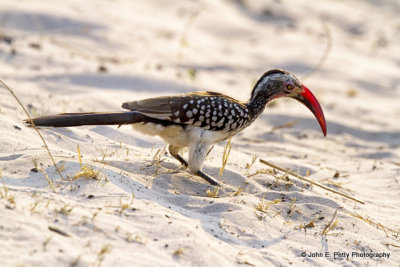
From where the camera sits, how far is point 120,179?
3.84 m

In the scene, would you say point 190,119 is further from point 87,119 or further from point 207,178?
point 87,119

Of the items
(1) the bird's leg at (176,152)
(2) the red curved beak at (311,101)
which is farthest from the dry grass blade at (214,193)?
(2) the red curved beak at (311,101)

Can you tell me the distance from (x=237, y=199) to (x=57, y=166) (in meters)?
1.38

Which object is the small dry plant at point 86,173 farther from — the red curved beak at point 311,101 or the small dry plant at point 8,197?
the red curved beak at point 311,101

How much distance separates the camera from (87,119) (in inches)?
158

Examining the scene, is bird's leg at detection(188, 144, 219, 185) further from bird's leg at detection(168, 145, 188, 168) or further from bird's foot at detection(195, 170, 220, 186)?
bird's leg at detection(168, 145, 188, 168)

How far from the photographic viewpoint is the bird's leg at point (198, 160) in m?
4.39

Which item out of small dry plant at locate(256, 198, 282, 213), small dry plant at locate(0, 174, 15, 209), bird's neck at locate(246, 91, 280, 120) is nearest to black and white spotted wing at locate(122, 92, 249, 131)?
bird's neck at locate(246, 91, 280, 120)

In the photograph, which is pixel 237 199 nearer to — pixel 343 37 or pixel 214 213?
pixel 214 213

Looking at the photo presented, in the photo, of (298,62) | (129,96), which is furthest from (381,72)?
(129,96)

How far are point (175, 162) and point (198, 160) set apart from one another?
0.59m

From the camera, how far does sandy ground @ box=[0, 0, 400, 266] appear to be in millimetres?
3143

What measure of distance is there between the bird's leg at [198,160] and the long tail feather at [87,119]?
1.71 feet

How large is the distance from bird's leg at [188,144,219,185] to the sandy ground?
0.35ft
